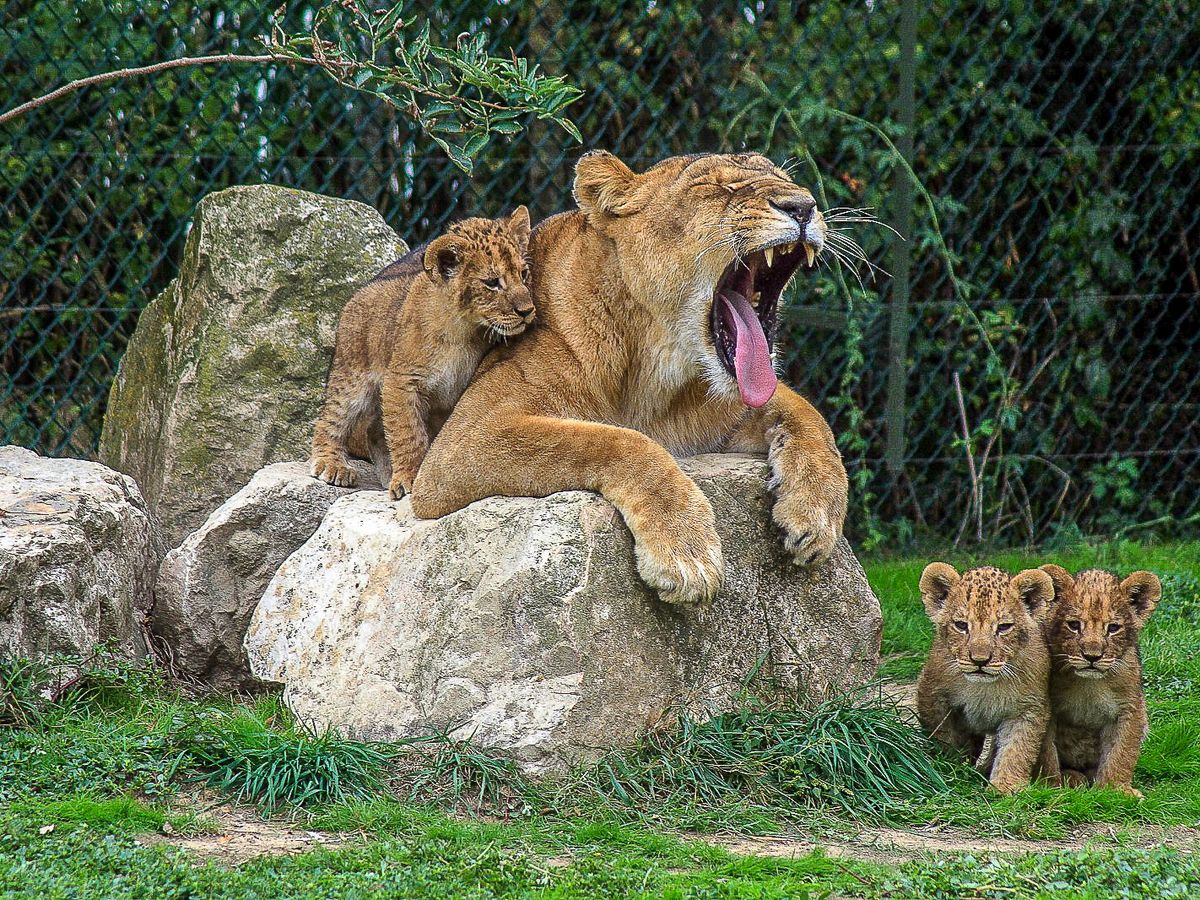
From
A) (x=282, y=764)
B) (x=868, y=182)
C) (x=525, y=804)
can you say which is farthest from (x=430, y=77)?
(x=868, y=182)

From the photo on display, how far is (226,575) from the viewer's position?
6160 millimetres

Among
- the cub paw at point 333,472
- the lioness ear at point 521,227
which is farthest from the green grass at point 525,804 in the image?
the lioness ear at point 521,227

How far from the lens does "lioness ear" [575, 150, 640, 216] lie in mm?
5395

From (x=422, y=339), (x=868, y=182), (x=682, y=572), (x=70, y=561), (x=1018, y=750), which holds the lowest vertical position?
(x=70, y=561)

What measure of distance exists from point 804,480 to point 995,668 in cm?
93

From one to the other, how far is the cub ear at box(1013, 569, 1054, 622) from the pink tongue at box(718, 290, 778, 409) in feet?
3.82

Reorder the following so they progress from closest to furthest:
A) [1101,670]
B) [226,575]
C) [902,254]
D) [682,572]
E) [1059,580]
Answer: [682,572] < [1101,670] < [1059,580] < [226,575] < [902,254]

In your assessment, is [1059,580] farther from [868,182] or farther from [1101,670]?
[868,182]

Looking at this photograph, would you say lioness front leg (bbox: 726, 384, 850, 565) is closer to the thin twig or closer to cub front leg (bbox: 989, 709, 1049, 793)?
cub front leg (bbox: 989, 709, 1049, 793)

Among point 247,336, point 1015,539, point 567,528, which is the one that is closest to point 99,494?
point 247,336

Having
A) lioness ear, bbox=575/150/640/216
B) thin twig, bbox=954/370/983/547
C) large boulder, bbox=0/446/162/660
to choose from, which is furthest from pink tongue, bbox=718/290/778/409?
thin twig, bbox=954/370/983/547

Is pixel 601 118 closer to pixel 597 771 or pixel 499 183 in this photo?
pixel 499 183

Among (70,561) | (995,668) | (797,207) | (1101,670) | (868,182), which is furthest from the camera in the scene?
(868,182)

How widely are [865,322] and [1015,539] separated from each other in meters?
1.82
